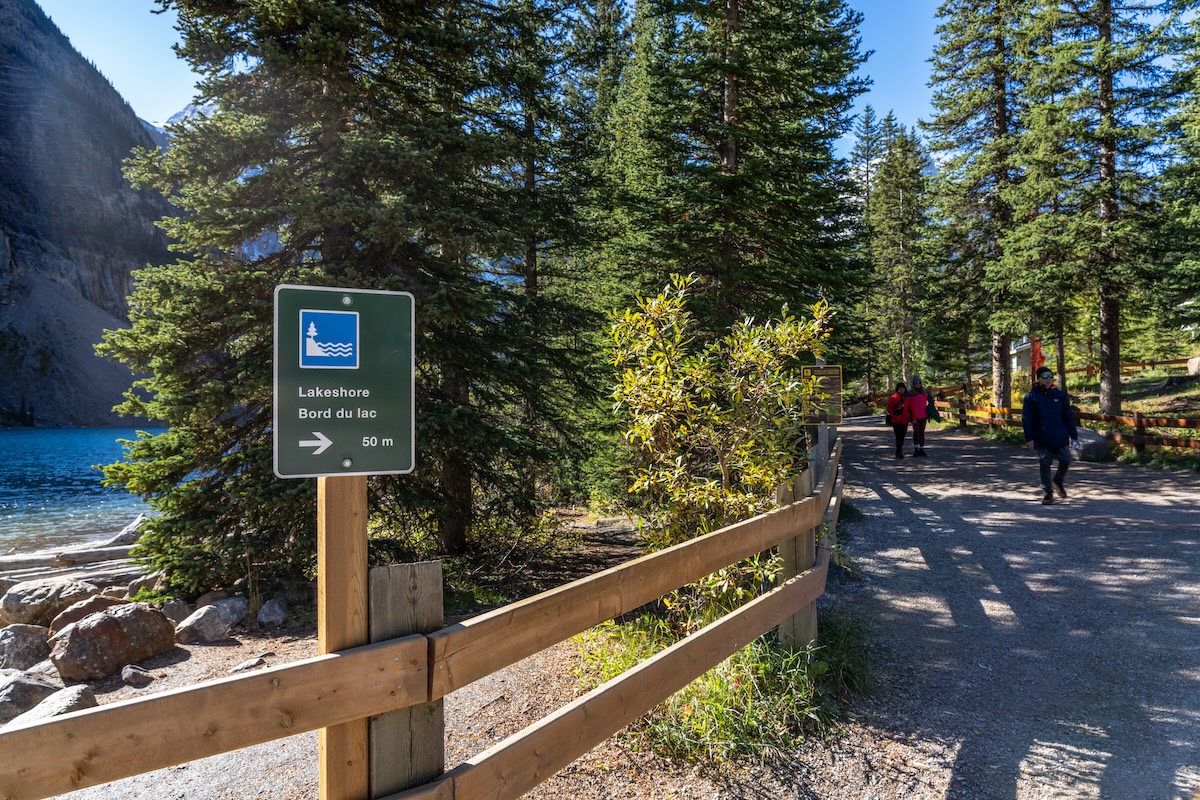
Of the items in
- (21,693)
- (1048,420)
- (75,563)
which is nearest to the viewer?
(21,693)

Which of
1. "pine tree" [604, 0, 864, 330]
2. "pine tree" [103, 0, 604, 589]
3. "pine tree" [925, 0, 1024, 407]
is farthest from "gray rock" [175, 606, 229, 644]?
"pine tree" [925, 0, 1024, 407]

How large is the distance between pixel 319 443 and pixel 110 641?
574 cm

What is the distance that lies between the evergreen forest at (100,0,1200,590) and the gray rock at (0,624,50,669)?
120 cm

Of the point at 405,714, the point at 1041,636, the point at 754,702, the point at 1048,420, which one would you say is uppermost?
the point at 1048,420

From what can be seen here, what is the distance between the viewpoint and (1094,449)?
1510 centimetres

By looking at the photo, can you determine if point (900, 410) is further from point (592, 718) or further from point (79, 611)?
point (79, 611)

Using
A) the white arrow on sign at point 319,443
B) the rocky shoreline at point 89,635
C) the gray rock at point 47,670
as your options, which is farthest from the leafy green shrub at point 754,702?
the gray rock at point 47,670

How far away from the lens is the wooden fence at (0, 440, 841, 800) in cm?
156

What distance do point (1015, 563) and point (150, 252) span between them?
136m

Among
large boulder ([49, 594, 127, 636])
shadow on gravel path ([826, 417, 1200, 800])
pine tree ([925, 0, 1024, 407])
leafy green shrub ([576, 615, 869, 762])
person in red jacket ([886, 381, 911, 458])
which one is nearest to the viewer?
shadow on gravel path ([826, 417, 1200, 800])

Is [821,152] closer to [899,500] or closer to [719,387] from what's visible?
[899,500]

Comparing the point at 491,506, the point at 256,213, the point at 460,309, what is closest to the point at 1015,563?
the point at 491,506

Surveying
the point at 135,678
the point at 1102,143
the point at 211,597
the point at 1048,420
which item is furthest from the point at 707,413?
the point at 1102,143

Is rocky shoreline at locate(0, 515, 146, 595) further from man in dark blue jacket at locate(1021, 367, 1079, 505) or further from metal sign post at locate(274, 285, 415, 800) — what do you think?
man in dark blue jacket at locate(1021, 367, 1079, 505)
